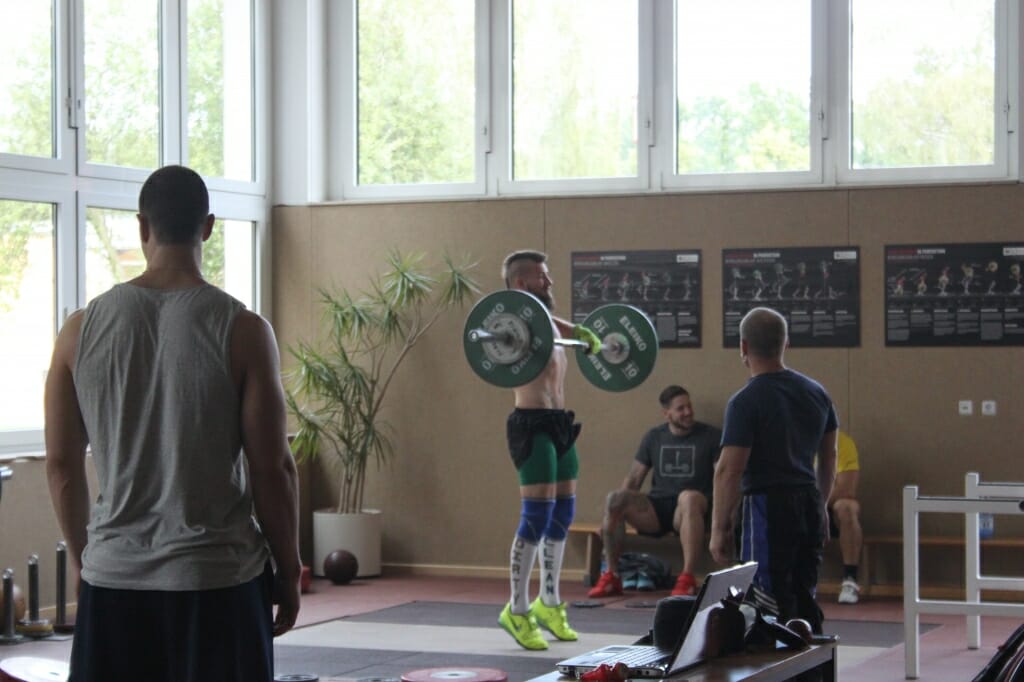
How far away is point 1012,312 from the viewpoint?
7.37 m

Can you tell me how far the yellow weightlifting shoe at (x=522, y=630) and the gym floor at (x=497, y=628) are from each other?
0.08 m

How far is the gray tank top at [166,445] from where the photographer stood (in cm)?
239

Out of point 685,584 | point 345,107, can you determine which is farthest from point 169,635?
point 345,107

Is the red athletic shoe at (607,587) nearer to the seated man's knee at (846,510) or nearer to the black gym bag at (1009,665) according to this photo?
the seated man's knee at (846,510)

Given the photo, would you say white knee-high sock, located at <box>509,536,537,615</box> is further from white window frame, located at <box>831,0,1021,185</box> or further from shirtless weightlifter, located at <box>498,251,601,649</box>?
white window frame, located at <box>831,0,1021,185</box>

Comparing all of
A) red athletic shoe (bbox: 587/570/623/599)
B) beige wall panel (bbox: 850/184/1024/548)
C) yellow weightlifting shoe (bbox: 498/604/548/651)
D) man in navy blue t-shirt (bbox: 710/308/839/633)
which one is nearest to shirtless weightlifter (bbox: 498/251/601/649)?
yellow weightlifting shoe (bbox: 498/604/548/651)

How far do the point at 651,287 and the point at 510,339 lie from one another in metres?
2.61

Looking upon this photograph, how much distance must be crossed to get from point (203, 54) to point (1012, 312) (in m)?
4.58

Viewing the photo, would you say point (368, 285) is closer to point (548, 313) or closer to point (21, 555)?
point (21, 555)

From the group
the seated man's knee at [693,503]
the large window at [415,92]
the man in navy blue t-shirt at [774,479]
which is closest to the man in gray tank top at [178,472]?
the man in navy blue t-shirt at [774,479]

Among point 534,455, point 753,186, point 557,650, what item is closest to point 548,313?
point 534,455

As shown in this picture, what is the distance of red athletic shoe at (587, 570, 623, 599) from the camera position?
734 centimetres

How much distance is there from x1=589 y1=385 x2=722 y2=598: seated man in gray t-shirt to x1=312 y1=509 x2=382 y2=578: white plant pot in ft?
4.48

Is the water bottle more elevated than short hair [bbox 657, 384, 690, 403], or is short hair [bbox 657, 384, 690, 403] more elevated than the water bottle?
short hair [bbox 657, 384, 690, 403]
